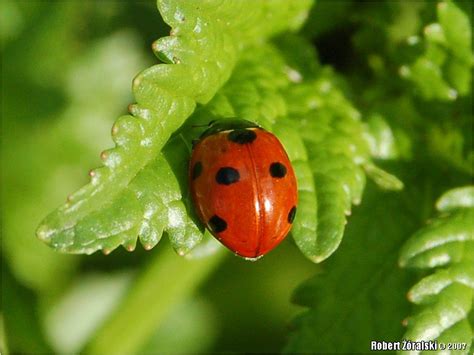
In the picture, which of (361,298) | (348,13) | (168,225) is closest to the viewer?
(168,225)

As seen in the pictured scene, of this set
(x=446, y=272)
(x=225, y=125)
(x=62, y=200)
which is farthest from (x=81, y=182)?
(x=446, y=272)

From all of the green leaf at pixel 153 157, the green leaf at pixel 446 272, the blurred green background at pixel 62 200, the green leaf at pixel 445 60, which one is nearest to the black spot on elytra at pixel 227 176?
the green leaf at pixel 153 157

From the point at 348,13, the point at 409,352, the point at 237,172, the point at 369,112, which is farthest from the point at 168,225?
the point at 348,13

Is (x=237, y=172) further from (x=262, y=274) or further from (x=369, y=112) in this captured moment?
(x=262, y=274)

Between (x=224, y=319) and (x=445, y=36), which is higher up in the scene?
(x=445, y=36)

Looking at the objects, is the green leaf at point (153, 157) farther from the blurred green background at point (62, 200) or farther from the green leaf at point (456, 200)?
the blurred green background at point (62, 200)

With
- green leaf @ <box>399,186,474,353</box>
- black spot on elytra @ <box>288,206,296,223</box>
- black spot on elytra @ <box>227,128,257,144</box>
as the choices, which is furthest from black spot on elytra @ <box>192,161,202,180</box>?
green leaf @ <box>399,186,474,353</box>
